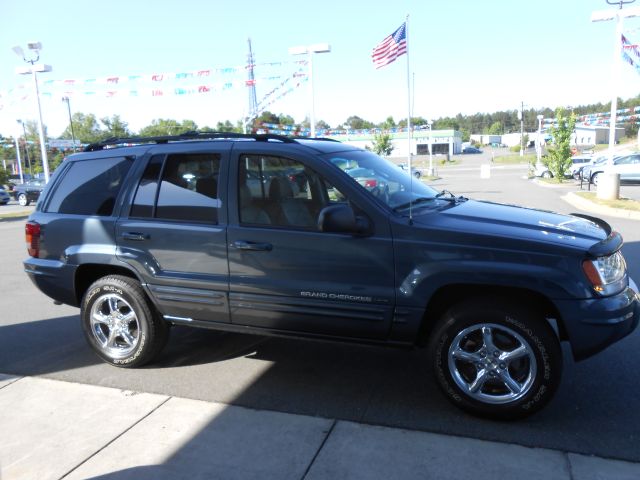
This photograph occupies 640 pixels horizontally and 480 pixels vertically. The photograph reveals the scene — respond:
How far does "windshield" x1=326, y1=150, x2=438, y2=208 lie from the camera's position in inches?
150

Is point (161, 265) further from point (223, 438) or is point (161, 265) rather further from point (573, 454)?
point (573, 454)

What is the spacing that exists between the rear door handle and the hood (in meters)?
2.16

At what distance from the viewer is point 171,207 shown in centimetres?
418

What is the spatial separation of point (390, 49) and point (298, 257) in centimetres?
970

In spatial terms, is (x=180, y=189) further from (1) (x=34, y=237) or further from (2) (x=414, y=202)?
(2) (x=414, y=202)

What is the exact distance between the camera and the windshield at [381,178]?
3822 millimetres

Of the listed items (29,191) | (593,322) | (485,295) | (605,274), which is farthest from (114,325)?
(29,191)

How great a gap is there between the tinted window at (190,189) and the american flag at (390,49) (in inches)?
340

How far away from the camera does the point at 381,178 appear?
4148 mm

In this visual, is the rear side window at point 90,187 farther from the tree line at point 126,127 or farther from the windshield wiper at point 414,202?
the tree line at point 126,127

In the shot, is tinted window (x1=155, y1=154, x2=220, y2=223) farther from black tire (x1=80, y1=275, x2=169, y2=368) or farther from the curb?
the curb

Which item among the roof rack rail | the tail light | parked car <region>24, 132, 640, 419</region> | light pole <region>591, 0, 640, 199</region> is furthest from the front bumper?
light pole <region>591, 0, 640, 199</region>

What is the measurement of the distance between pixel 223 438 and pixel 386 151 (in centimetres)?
4850

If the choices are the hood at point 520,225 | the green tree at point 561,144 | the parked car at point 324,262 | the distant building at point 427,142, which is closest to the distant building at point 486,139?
the distant building at point 427,142
